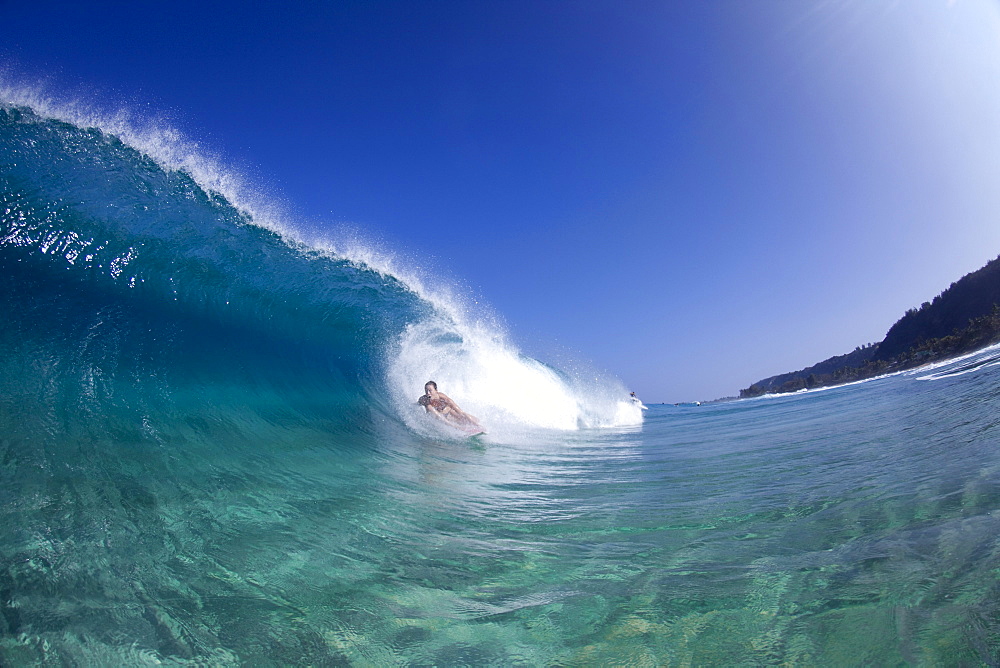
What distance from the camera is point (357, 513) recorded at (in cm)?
355

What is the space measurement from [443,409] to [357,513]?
602 cm

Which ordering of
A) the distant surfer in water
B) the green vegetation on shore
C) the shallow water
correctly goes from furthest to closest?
the green vegetation on shore → the distant surfer in water → the shallow water

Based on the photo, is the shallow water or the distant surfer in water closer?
the shallow water

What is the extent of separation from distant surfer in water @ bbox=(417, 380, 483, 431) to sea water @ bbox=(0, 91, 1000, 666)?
1.98 ft

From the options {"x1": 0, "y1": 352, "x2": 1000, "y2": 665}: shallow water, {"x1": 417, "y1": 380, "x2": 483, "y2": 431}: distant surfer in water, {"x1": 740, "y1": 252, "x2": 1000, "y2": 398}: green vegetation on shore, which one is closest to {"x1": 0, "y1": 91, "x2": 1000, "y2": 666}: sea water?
{"x1": 0, "y1": 352, "x2": 1000, "y2": 665}: shallow water

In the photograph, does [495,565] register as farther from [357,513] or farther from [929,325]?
[929,325]

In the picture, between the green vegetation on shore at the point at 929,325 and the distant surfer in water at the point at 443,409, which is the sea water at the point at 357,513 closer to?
the distant surfer in water at the point at 443,409

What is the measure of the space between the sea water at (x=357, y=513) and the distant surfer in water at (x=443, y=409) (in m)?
0.60

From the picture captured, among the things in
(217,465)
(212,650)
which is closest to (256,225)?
(217,465)

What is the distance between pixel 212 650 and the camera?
1753 mm

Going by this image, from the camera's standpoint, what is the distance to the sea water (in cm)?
177

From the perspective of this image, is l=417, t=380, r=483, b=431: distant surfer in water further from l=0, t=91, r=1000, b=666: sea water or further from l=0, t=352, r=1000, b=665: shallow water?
l=0, t=352, r=1000, b=665: shallow water

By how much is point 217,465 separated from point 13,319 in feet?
12.7

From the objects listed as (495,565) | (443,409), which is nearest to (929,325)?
(443,409)
